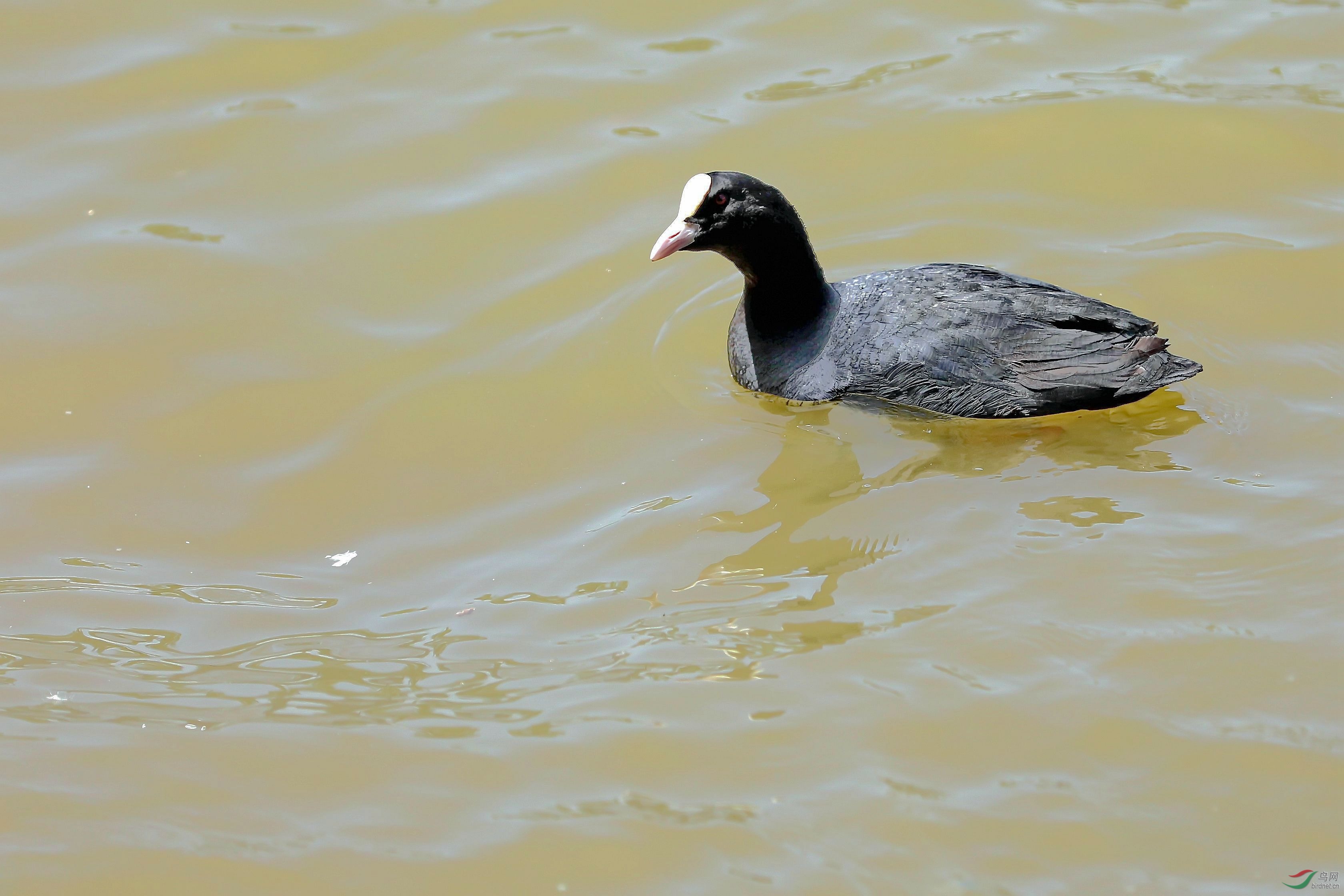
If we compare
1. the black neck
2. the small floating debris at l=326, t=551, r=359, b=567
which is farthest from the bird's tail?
the small floating debris at l=326, t=551, r=359, b=567

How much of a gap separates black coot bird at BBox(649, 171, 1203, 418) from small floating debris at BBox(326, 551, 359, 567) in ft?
Answer: 5.29

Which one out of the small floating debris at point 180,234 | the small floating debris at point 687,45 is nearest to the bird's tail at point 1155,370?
the small floating debris at point 687,45

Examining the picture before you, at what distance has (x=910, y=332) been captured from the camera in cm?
497

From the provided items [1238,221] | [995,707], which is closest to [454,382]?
[995,707]

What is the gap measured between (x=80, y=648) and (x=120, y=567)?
20.7 inches

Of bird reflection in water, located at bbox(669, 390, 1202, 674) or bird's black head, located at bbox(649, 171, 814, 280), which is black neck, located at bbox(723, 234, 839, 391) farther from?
bird reflection in water, located at bbox(669, 390, 1202, 674)

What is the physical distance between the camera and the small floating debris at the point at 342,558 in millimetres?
4516

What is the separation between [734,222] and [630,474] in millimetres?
1120

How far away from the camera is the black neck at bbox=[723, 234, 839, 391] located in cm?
526

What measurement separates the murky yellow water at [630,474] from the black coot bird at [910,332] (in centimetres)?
17

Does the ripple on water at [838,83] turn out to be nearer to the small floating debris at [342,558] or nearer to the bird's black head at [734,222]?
the bird's black head at [734,222]

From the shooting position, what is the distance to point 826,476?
4785mm

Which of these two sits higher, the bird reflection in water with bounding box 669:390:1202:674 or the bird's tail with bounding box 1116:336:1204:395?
the bird's tail with bounding box 1116:336:1204:395

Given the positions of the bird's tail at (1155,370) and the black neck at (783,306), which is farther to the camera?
the black neck at (783,306)
